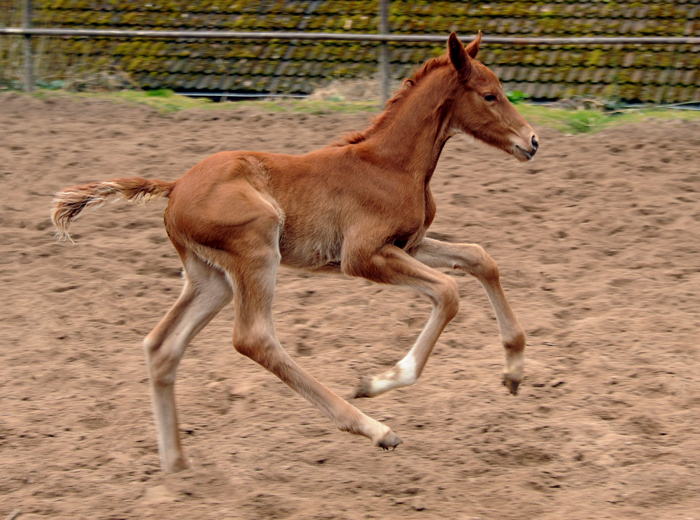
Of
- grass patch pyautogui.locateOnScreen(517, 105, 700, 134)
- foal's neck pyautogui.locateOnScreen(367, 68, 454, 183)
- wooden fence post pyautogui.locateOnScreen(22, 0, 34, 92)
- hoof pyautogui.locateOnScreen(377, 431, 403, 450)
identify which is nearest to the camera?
hoof pyautogui.locateOnScreen(377, 431, 403, 450)

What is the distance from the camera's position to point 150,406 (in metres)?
3.81

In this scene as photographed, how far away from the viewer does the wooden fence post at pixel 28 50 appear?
802 centimetres

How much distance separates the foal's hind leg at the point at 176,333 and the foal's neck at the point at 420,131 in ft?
3.14

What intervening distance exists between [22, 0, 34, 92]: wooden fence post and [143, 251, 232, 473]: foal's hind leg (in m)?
5.54

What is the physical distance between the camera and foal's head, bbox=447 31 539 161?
Result: 3615 millimetres

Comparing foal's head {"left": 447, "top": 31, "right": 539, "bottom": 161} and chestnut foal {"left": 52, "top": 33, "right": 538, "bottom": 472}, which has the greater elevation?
foal's head {"left": 447, "top": 31, "right": 539, "bottom": 161}

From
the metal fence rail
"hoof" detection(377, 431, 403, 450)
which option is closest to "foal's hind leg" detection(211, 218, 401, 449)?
"hoof" detection(377, 431, 403, 450)

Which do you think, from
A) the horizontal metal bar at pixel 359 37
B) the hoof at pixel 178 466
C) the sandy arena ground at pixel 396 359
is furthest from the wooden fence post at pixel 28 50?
the hoof at pixel 178 466

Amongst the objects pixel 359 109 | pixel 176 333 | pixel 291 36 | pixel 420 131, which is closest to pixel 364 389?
pixel 176 333

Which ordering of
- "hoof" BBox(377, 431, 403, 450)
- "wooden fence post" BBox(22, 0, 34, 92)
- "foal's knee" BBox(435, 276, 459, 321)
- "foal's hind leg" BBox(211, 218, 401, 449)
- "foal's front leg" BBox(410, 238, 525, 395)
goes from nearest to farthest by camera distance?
"hoof" BBox(377, 431, 403, 450), "foal's hind leg" BBox(211, 218, 401, 449), "foal's knee" BBox(435, 276, 459, 321), "foal's front leg" BBox(410, 238, 525, 395), "wooden fence post" BBox(22, 0, 34, 92)

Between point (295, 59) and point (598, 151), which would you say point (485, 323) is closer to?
point (598, 151)

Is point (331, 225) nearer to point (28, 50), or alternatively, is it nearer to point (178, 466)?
point (178, 466)

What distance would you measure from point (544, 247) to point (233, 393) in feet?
8.09

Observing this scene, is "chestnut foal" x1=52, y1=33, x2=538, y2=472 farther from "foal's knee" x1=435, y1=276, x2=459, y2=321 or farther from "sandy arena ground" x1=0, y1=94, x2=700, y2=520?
"sandy arena ground" x1=0, y1=94, x2=700, y2=520
